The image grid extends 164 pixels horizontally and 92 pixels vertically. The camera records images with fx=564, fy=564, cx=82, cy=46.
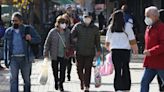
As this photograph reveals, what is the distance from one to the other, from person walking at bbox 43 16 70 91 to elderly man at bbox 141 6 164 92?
3.64 m

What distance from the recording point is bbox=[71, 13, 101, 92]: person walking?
41.5 feet

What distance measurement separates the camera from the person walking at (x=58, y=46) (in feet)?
43.6

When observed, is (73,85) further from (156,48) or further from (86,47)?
(156,48)

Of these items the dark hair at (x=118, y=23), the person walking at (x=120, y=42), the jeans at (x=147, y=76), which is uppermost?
the dark hair at (x=118, y=23)

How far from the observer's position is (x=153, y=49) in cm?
968

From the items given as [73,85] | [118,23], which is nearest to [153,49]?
[118,23]

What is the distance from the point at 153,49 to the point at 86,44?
3206 millimetres

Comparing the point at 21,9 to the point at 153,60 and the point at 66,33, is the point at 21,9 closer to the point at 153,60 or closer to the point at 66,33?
the point at 66,33

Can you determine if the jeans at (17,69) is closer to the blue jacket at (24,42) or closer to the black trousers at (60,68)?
the blue jacket at (24,42)

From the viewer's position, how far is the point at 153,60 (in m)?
9.80

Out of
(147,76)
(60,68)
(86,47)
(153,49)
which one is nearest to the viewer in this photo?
(153,49)

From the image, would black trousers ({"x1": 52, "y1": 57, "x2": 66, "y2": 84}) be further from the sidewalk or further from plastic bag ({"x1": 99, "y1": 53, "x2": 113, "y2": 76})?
plastic bag ({"x1": 99, "y1": 53, "x2": 113, "y2": 76})

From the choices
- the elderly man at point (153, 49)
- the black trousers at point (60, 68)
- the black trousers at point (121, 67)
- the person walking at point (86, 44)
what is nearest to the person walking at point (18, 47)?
the black trousers at point (121, 67)

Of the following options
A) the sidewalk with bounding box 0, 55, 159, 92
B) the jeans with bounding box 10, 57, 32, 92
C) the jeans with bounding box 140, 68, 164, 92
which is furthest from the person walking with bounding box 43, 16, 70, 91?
the jeans with bounding box 140, 68, 164, 92
